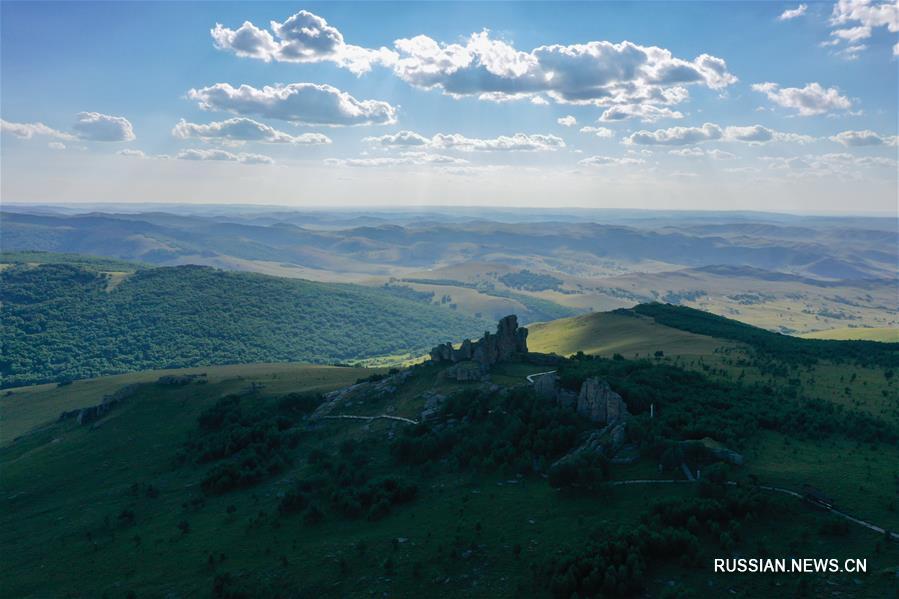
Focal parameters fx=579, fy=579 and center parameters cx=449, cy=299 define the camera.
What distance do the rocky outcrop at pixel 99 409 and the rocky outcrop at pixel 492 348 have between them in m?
62.4

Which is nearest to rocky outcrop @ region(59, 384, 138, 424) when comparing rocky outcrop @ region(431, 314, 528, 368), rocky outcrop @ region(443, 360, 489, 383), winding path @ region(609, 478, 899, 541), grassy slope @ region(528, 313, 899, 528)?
rocky outcrop @ region(431, 314, 528, 368)

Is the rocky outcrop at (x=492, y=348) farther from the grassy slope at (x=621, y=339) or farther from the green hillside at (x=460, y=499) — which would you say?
the grassy slope at (x=621, y=339)

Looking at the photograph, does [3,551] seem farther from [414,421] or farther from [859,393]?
[859,393]

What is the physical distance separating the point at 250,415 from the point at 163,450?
13.6 meters

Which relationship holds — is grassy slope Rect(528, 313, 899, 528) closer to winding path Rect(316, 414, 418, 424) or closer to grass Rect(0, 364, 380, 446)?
winding path Rect(316, 414, 418, 424)

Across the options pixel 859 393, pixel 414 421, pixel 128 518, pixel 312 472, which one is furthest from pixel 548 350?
pixel 128 518

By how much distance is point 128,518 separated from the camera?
6506cm

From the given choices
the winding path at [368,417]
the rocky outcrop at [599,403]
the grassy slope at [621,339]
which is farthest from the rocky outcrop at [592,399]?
the grassy slope at [621,339]

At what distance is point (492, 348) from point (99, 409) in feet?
244

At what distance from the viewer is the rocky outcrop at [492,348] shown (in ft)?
279

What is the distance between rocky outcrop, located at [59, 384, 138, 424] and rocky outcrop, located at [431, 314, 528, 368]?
62.4 metres

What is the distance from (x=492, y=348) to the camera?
284 ft

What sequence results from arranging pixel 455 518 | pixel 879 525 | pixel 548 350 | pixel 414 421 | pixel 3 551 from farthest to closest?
pixel 548 350
pixel 414 421
pixel 3 551
pixel 455 518
pixel 879 525

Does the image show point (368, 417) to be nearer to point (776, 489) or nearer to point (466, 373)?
point (466, 373)
